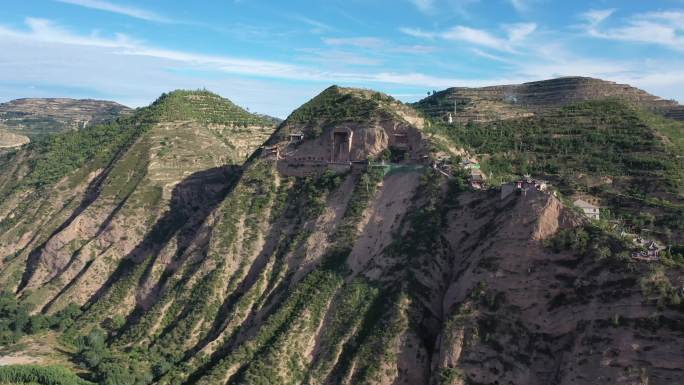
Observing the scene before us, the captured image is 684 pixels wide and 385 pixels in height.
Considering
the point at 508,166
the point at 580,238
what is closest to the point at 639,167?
the point at 508,166

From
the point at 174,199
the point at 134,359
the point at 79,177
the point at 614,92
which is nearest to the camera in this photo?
the point at 134,359

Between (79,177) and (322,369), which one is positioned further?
(79,177)

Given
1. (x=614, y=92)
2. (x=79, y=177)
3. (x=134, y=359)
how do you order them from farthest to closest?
(x=614, y=92), (x=79, y=177), (x=134, y=359)

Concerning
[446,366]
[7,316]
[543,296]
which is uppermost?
[543,296]

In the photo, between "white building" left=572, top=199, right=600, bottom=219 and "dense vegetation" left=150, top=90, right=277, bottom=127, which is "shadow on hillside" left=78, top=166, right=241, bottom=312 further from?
"white building" left=572, top=199, right=600, bottom=219

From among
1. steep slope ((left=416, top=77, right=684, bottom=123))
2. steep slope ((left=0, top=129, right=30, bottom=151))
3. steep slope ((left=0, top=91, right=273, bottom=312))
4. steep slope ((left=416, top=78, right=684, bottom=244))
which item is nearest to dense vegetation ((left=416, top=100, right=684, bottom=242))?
steep slope ((left=416, top=78, right=684, bottom=244))

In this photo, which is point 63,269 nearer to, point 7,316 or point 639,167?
point 7,316

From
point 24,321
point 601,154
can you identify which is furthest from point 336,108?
point 24,321
